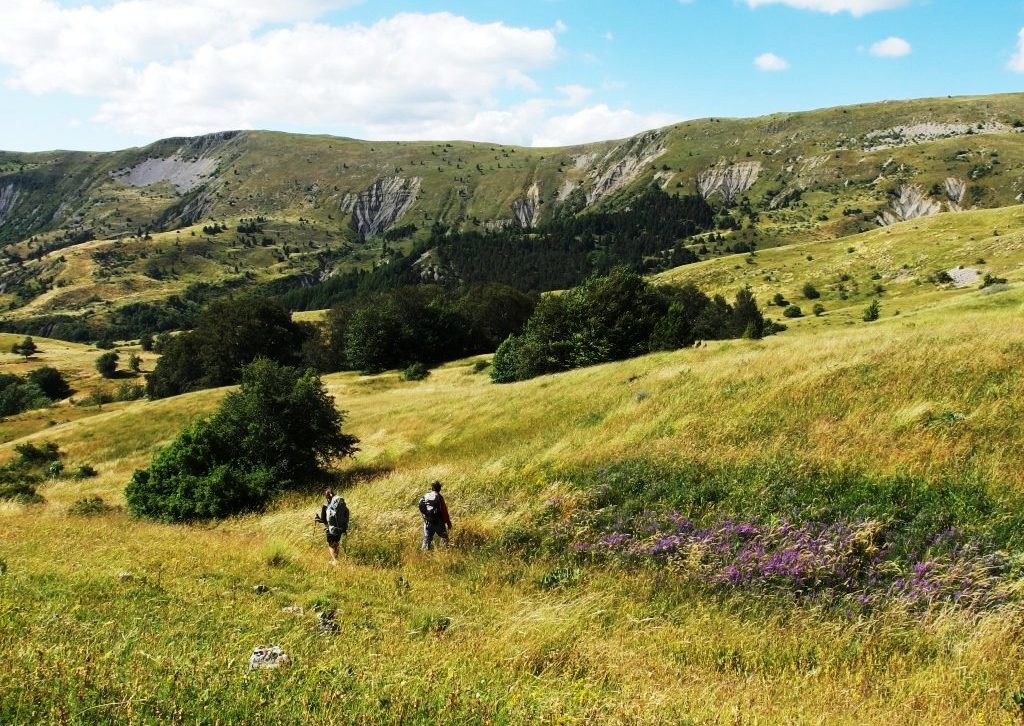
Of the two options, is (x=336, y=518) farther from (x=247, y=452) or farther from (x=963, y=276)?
(x=963, y=276)

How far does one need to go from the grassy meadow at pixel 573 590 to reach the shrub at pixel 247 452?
1.77m

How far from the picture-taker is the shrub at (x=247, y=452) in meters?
22.4

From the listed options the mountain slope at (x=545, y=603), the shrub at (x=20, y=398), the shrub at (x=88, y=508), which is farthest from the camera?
the shrub at (x=20, y=398)

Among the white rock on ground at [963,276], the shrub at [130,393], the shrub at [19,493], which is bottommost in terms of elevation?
the shrub at [130,393]

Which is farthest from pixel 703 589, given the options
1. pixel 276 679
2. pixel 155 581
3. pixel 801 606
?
pixel 155 581

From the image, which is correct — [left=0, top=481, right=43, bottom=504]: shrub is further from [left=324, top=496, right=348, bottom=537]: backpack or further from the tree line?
the tree line

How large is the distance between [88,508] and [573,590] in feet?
75.5

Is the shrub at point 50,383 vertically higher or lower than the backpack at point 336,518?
lower

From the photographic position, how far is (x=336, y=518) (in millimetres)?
14117

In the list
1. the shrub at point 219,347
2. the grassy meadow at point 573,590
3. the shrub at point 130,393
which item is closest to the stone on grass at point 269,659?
the grassy meadow at point 573,590

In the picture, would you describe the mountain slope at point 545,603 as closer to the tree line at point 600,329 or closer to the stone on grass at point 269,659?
the stone on grass at point 269,659

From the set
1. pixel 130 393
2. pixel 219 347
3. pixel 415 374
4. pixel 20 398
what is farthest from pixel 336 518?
pixel 20 398

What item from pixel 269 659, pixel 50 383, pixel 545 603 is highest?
pixel 269 659

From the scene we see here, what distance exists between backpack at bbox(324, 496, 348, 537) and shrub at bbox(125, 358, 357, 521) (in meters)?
10.0
